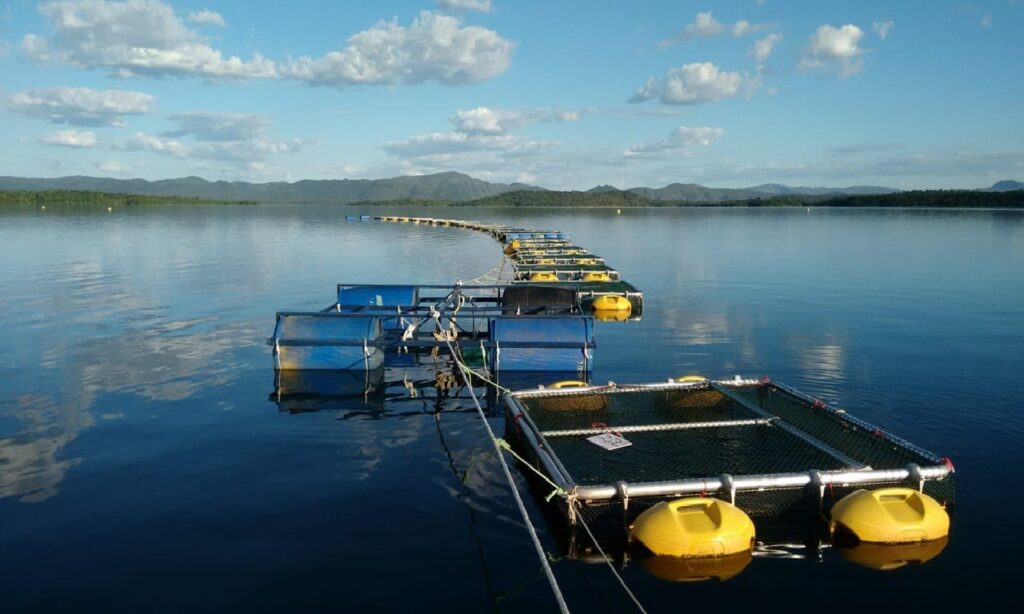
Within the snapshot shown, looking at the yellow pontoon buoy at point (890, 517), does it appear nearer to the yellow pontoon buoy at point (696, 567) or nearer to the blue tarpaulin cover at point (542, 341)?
the yellow pontoon buoy at point (696, 567)

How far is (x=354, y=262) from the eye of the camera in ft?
200

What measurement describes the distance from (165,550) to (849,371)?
19346 millimetres

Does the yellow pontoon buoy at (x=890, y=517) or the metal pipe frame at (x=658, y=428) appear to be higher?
the metal pipe frame at (x=658, y=428)

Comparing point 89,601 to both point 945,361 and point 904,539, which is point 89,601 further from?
point 945,361

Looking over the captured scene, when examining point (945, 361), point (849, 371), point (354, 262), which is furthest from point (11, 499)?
point (354, 262)

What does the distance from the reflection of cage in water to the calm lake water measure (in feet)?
3.48

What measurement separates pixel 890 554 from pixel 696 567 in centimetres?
306

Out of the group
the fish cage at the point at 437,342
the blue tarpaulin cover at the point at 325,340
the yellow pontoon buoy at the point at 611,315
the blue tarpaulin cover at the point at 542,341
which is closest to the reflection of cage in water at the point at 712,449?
the blue tarpaulin cover at the point at 542,341

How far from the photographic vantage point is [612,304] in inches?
1294

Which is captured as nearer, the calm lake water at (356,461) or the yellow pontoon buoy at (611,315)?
the calm lake water at (356,461)

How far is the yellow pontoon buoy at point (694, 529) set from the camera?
402 inches

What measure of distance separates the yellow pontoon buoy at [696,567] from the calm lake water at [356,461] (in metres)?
0.19

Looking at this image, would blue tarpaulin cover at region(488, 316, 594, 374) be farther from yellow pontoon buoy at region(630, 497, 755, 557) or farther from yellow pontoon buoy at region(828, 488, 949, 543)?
yellow pontoon buoy at region(828, 488, 949, 543)

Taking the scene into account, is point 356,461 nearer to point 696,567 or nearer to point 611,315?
point 696,567
